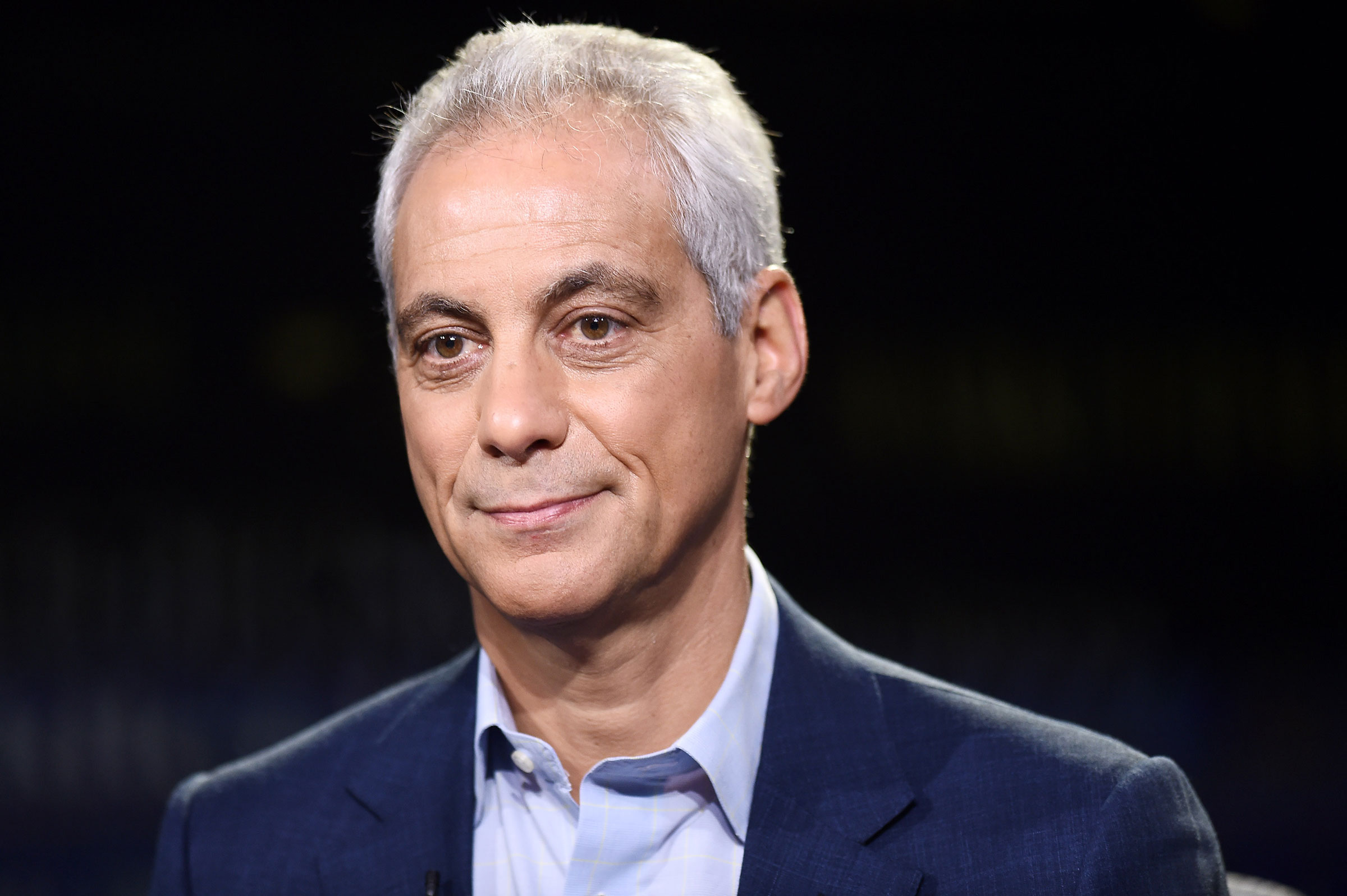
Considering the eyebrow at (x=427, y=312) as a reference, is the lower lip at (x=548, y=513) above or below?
below

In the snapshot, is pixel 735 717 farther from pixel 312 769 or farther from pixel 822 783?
pixel 312 769

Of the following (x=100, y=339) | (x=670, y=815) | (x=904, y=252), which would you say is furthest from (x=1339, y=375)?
(x=100, y=339)

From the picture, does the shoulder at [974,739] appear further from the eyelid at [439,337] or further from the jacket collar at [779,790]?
the eyelid at [439,337]

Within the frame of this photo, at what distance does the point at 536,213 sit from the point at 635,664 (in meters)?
0.58

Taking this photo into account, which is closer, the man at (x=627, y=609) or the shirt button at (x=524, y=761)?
the man at (x=627, y=609)

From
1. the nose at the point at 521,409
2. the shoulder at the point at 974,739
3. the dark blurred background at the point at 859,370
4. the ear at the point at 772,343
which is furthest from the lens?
the dark blurred background at the point at 859,370

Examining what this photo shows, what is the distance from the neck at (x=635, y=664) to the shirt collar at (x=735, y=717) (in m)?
0.03

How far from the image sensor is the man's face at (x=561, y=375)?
1.38m

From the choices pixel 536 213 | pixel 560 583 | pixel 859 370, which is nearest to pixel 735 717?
pixel 560 583

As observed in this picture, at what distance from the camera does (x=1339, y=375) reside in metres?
5.43

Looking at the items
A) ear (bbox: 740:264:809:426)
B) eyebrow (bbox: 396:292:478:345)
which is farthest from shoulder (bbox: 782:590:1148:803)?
eyebrow (bbox: 396:292:478:345)

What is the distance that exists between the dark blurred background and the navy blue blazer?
3309 millimetres

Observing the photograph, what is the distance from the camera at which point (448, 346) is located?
1478 mm

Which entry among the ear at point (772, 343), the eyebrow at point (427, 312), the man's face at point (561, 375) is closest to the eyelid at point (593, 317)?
the man's face at point (561, 375)
